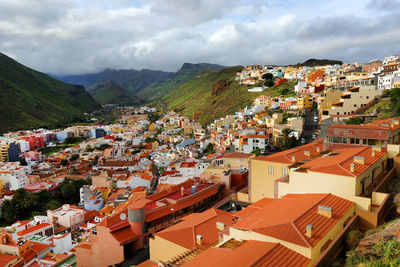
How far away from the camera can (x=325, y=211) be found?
8492mm

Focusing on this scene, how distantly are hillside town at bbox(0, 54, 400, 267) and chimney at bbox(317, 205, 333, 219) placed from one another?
28 millimetres

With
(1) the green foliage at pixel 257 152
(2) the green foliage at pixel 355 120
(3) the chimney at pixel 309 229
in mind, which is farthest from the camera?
(1) the green foliage at pixel 257 152

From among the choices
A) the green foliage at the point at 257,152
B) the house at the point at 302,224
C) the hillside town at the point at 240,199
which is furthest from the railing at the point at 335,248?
the green foliage at the point at 257,152

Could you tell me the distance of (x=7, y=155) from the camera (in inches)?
→ 2445

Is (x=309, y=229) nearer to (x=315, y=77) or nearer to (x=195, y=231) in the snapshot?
(x=195, y=231)

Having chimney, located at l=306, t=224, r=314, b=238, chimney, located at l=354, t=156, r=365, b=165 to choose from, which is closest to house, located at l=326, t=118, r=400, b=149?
chimney, located at l=354, t=156, r=365, b=165

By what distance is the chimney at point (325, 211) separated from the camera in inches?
330

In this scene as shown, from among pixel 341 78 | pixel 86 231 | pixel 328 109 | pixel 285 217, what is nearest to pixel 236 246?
pixel 285 217

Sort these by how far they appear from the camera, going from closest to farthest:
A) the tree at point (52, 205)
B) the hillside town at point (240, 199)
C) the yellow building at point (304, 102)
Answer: the hillside town at point (240, 199) → the tree at point (52, 205) → the yellow building at point (304, 102)

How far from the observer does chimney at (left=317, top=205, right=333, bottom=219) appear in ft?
27.5

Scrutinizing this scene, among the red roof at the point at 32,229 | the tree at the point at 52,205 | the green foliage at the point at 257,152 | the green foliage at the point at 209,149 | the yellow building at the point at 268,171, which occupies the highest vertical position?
the yellow building at the point at 268,171

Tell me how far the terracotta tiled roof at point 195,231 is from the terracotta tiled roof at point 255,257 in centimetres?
359

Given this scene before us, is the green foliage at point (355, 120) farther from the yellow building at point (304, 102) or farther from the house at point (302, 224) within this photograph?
the yellow building at point (304, 102)

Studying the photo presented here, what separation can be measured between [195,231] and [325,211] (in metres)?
5.41
